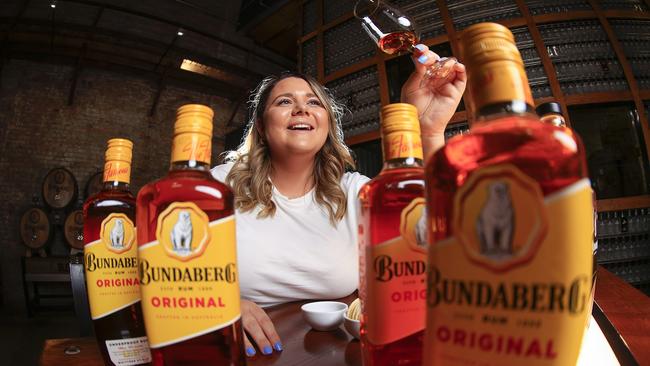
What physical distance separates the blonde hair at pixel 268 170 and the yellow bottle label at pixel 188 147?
0.87m

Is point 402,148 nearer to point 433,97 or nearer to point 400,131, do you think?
point 400,131

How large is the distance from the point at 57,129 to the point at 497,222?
7515 millimetres

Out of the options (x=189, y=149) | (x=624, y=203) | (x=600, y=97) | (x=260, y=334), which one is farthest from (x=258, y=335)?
(x=600, y=97)

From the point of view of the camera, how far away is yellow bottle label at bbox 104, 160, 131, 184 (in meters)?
0.49

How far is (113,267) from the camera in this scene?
1.54 ft

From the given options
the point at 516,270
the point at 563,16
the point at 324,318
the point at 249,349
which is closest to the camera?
the point at 516,270

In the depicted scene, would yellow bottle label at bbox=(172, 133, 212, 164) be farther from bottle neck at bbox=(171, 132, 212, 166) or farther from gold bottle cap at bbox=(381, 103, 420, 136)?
gold bottle cap at bbox=(381, 103, 420, 136)

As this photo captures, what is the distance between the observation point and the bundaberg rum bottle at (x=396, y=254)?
40 centimetres

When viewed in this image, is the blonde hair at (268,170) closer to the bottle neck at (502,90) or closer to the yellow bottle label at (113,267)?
the yellow bottle label at (113,267)

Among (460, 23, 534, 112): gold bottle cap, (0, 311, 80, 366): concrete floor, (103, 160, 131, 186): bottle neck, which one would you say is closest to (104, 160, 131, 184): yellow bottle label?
(103, 160, 131, 186): bottle neck

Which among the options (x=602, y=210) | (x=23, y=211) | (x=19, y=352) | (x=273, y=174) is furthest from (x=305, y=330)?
(x=23, y=211)

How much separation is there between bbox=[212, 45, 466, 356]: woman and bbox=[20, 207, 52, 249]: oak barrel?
19.0ft

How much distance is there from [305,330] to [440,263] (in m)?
0.55

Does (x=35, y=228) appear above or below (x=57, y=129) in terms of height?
below
